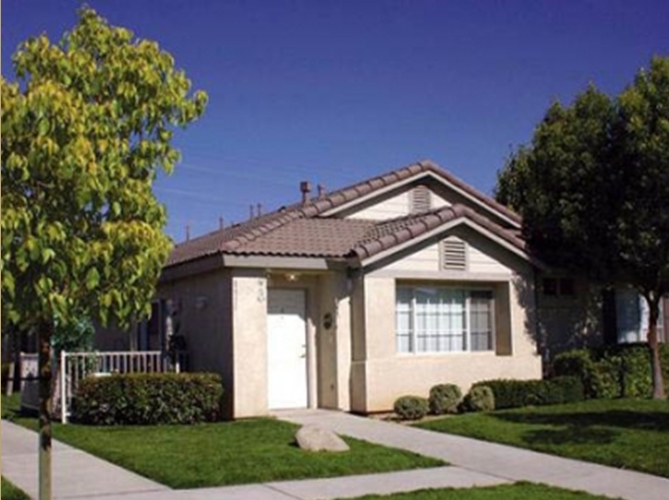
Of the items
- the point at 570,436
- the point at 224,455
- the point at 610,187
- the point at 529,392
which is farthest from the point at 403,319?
the point at 224,455

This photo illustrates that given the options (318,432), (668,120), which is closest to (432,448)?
(318,432)

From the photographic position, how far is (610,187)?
18.5 meters

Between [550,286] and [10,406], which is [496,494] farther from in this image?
[10,406]

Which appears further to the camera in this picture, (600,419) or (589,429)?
(600,419)

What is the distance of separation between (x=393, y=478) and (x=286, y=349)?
7035 millimetres

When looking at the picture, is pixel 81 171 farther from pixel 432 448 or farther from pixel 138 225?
pixel 432 448

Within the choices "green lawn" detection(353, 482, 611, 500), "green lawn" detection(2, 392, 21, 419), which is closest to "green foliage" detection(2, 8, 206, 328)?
"green lawn" detection(353, 482, 611, 500)

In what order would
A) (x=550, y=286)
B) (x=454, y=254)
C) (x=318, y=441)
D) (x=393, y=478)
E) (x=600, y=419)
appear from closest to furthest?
(x=393, y=478) < (x=318, y=441) < (x=600, y=419) < (x=454, y=254) < (x=550, y=286)

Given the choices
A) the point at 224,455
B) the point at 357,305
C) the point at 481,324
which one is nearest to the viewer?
the point at 224,455

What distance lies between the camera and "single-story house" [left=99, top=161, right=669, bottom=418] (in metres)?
17.1

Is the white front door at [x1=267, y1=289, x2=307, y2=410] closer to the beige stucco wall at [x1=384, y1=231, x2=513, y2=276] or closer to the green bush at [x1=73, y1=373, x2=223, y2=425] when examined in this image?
the green bush at [x1=73, y1=373, x2=223, y2=425]

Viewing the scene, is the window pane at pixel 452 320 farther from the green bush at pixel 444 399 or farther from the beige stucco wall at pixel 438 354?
the green bush at pixel 444 399

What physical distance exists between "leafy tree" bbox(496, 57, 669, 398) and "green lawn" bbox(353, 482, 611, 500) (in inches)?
333

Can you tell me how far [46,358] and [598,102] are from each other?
14007 millimetres
